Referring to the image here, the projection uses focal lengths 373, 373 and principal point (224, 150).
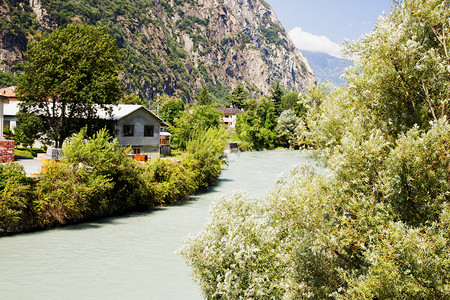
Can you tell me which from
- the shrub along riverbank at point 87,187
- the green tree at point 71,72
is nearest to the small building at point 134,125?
the green tree at point 71,72

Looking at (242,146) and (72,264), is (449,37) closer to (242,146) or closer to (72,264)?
(72,264)

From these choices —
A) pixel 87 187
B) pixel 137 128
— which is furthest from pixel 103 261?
pixel 137 128

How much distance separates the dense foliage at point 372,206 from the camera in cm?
684

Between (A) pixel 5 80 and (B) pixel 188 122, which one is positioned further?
(A) pixel 5 80

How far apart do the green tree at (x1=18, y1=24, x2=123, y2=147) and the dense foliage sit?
93.6ft

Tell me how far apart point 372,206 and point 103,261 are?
14.6 metres

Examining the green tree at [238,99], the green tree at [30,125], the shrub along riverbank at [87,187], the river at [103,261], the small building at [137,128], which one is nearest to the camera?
the river at [103,261]

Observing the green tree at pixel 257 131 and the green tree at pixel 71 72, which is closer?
the green tree at pixel 71 72

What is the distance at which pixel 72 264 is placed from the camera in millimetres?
17578

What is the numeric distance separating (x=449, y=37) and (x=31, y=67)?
36206mm

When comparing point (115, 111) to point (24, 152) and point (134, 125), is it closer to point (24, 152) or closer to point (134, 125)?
point (134, 125)

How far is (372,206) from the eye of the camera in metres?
7.48

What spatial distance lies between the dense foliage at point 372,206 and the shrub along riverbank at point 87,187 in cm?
1518

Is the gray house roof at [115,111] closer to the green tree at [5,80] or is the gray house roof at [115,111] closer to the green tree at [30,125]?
the green tree at [30,125]
